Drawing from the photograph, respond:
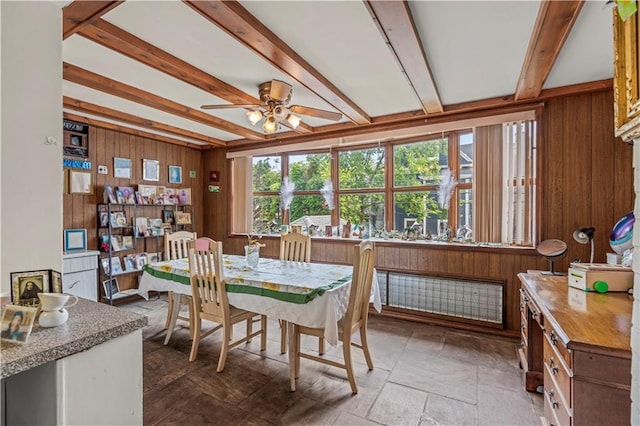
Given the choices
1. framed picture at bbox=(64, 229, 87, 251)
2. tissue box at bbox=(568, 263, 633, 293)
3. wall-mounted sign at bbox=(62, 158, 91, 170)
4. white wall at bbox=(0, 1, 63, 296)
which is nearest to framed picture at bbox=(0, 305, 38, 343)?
white wall at bbox=(0, 1, 63, 296)

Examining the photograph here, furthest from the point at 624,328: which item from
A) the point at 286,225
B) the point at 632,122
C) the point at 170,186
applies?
the point at 170,186

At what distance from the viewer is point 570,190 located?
2934 millimetres

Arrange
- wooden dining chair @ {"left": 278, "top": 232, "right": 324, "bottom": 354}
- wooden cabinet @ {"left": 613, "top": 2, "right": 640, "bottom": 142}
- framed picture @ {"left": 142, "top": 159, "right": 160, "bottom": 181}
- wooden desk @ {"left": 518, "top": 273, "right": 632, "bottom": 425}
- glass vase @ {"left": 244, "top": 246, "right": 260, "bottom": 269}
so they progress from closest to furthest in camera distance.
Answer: wooden cabinet @ {"left": 613, "top": 2, "right": 640, "bottom": 142}, wooden desk @ {"left": 518, "top": 273, "right": 632, "bottom": 425}, glass vase @ {"left": 244, "top": 246, "right": 260, "bottom": 269}, wooden dining chair @ {"left": 278, "top": 232, "right": 324, "bottom": 354}, framed picture @ {"left": 142, "top": 159, "right": 160, "bottom": 181}

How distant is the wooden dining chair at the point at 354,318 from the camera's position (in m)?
2.22

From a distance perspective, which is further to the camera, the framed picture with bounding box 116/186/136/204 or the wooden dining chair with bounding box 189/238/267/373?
the framed picture with bounding box 116/186/136/204

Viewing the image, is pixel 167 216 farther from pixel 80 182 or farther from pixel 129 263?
pixel 80 182

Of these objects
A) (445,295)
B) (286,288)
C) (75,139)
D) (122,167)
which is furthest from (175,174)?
(445,295)

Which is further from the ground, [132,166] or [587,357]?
[132,166]

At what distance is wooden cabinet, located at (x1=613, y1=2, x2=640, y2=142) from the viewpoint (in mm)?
922

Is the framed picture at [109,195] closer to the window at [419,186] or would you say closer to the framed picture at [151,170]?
the framed picture at [151,170]

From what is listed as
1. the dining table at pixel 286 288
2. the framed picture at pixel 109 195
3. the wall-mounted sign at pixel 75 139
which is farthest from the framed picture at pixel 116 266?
the dining table at pixel 286 288

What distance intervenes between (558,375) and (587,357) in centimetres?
33

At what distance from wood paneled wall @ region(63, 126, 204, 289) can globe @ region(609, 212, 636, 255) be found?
521cm

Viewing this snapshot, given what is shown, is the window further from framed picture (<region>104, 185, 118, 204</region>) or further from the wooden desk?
framed picture (<region>104, 185, 118, 204</region>)
